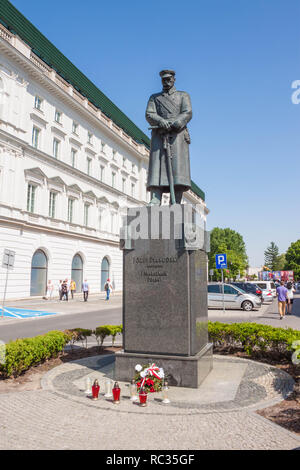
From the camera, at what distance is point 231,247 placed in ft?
323

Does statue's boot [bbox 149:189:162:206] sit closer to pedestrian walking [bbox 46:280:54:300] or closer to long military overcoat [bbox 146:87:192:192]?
long military overcoat [bbox 146:87:192:192]

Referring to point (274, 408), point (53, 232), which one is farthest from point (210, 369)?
point (53, 232)

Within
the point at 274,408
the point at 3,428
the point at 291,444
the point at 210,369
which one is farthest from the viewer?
the point at 210,369

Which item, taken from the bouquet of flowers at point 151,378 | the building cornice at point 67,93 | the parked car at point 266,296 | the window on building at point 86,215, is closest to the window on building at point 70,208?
the window on building at point 86,215

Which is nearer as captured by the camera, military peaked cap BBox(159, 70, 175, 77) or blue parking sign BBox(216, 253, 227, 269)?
military peaked cap BBox(159, 70, 175, 77)

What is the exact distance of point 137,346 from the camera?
6738mm

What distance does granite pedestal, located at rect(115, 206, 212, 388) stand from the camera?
21.2 ft

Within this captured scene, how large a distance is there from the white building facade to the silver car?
45.9ft

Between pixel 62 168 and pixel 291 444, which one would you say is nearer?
pixel 291 444

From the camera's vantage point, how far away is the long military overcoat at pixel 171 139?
7535 mm

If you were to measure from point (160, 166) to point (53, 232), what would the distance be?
24.5 meters

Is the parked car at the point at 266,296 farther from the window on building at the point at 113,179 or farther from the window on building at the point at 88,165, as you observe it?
the window on building at the point at 113,179

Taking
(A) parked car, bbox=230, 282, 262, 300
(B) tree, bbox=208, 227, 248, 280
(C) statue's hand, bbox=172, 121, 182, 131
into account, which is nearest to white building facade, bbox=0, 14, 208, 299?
(A) parked car, bbox=230, 282, 262, 300

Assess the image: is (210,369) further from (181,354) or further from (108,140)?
(108,140)
